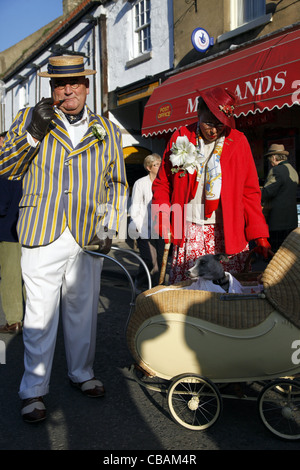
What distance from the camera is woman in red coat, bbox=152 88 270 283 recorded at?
10.3 ft

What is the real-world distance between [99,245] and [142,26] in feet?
36.9

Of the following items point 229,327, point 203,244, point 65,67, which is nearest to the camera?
point 229,327

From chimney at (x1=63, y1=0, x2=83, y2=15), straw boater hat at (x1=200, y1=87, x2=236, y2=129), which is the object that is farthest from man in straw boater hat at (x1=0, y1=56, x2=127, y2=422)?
chimney at (x1=63, y1=0, x2=83, y2=15)

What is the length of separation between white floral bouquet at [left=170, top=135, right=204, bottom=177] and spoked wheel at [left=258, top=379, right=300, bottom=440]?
4.92 ft

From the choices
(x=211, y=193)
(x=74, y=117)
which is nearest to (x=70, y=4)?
(x=74, y=117)

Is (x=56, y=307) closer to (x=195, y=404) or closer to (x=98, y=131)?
(x=195, y=404)

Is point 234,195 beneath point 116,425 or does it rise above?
above

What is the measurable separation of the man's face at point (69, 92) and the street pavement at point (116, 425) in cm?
207

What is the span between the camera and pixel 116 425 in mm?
2916

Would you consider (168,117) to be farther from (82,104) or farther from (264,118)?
(82,104)

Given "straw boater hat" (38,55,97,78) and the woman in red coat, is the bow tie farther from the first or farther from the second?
the woman in red coat

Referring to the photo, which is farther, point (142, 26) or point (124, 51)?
point (124, 51)

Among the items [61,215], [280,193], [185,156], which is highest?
[280,193]

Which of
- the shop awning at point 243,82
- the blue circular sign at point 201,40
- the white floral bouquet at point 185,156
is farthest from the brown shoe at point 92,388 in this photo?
the blue circular sign at point 201,40
